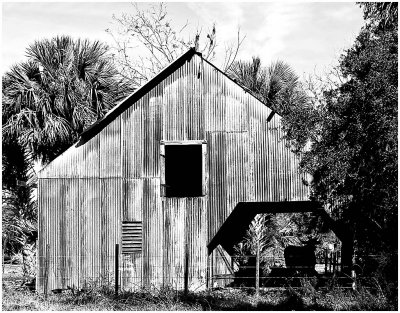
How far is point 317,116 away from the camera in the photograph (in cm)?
1747

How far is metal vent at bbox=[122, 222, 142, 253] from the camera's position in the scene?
19484 mm

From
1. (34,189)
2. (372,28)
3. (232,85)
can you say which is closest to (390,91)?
(372,28)

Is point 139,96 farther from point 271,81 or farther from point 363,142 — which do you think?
point 271,81

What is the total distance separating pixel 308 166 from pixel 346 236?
9.54 feet

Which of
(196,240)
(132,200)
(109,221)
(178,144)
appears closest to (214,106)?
(178,144)

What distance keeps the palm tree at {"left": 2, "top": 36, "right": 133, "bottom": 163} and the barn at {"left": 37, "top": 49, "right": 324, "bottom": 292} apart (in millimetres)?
4951

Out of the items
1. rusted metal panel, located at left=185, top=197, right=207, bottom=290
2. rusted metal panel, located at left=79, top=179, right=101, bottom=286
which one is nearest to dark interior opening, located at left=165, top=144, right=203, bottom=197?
rusted metal panel, located at left=185, top=197, right=207, bottom=290

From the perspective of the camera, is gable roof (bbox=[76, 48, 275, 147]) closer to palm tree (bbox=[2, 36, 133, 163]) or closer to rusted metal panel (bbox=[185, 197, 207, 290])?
rusted metal panel (bbox=[185, 197, 207, 290])

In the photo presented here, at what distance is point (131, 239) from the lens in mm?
19500

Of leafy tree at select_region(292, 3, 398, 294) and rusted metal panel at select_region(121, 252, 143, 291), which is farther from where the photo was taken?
rusted metal panel at select_region(121, 252, 143, 291)

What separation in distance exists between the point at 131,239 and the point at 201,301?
345cm

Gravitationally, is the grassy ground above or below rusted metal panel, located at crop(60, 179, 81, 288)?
below

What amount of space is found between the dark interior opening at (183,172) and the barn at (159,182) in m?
5.30

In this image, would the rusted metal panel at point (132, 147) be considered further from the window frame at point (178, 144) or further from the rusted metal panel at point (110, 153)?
the window frame at point (178, 144)
